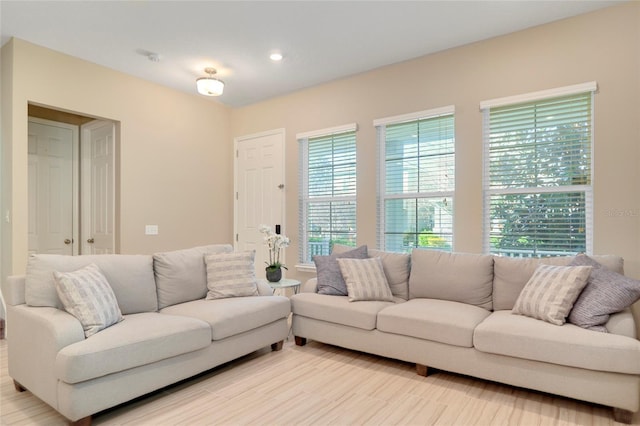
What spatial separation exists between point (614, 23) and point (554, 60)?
1.53 feet

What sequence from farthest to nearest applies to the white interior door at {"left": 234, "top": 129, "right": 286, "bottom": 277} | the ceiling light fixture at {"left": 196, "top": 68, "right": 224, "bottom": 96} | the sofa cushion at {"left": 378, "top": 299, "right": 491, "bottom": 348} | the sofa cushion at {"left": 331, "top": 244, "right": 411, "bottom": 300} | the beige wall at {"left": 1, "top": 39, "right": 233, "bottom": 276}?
the white interior door at {"left": 234, "top": 129, "right": 286, "bottom": 277} → the ceiling light fixture at {"left": 196, "top": 68, "right": 224, "bottom": 96} → the beige wall at {"left": 1, "top": 39, "right": 233, "bottom": 276} → the sofa cushion at {"left": 331, "top": 244, "right": 411, "bottom": 300} → the sofa cushion at {"left": 378, "top": 299, "right": 491, "bottom": 348}

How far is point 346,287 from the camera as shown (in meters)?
3.48

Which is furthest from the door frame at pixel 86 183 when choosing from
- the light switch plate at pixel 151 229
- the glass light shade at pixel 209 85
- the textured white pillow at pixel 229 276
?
the textured white pillow at pixel 229 276

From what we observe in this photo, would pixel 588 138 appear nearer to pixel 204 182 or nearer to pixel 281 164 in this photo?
pixel 281 164

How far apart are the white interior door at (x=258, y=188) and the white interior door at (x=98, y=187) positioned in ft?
5.62

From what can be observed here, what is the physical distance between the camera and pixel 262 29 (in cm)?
342

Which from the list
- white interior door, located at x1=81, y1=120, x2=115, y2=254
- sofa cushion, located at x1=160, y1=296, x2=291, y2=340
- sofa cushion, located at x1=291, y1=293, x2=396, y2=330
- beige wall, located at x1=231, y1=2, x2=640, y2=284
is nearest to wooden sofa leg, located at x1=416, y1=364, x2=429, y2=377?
sofa cushion, located at x1=291, y1=293, x2=396, y2=330

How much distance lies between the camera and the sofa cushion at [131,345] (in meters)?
1.99

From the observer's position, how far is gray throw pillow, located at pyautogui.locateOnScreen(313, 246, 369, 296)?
138 inches

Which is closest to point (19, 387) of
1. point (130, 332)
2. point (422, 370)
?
point (130, 332)

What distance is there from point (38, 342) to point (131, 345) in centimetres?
55

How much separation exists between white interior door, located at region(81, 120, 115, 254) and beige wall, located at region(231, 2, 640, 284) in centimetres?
216

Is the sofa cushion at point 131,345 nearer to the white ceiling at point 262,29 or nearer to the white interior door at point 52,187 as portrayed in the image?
the white ceiling at point 262,29

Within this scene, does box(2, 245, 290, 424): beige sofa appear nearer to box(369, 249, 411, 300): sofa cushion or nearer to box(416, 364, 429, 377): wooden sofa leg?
box(369, 249, 411, 300): sofa cushion
